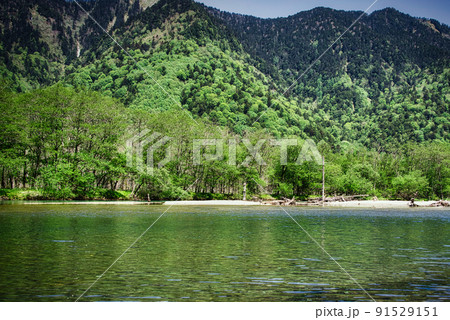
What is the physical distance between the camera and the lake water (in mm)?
14773

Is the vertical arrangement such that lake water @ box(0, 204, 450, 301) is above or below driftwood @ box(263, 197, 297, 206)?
above

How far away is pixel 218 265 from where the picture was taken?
19.8m

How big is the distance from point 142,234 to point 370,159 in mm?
120228

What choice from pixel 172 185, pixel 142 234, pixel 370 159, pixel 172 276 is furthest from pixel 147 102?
pixel 172 276

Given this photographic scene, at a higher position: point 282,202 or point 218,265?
point 218,265

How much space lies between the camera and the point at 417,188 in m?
119

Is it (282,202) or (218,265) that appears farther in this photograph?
(282,202)
